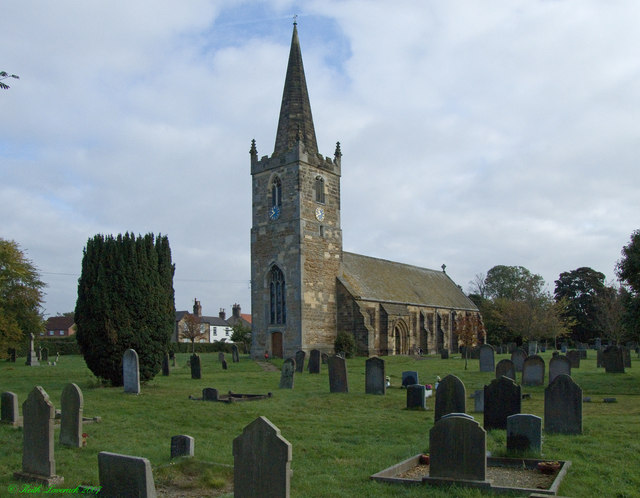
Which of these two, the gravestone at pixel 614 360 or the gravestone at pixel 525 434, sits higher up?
the gravestone at pixel 525 434

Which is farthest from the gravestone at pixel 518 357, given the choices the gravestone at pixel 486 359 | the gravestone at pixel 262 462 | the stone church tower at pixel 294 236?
the gravestone at pixel 262 462

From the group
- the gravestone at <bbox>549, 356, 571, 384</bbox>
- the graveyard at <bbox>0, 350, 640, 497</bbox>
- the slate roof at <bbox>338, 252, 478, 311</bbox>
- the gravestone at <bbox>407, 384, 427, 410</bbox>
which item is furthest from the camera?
the slate roof at <bbox>338, 252, 478, 311</bbox>

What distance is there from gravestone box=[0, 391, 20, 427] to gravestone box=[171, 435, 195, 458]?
4613 mm

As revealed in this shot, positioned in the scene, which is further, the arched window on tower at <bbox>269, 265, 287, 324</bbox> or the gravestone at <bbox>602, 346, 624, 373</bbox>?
the arched window on tower at <bbox>269, 265, 287, 324</bbox>

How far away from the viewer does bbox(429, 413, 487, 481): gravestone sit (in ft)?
23.0

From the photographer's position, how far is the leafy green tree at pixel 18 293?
1347 inches

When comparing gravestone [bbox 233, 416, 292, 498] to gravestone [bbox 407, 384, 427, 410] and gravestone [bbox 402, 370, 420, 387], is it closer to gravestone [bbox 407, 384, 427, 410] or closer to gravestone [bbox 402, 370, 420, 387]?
gravestone [bbox 407, 384, 427, 410]

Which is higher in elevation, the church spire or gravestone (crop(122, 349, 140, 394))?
the church spire

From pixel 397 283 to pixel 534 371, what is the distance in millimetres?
27939

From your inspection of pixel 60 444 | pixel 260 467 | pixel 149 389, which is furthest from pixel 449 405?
pixel 149 389

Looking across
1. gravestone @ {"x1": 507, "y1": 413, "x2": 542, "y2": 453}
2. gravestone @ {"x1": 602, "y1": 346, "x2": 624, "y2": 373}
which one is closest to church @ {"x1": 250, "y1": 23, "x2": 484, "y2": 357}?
gravestone @ {"x1": 602, "y1": 346, "x2": 624, "y2": 373}

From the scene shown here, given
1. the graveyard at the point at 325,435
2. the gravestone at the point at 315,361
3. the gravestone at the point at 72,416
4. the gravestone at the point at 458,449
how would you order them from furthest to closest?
the gravestone at the point at 315,361 < the gravestone at the point at 72,416 < the graveyard at the point at 325,435 < the gravestone at the point at 458,449

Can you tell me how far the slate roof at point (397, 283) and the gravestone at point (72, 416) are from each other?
2839 cm

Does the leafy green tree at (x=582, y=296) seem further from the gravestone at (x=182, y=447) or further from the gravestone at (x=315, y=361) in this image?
the gravestone at (x=182, y=447)
